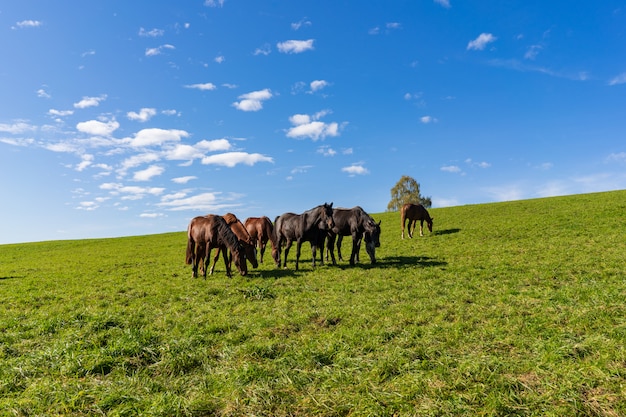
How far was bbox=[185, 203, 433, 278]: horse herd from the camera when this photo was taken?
13.3 meters

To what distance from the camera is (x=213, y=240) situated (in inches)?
523

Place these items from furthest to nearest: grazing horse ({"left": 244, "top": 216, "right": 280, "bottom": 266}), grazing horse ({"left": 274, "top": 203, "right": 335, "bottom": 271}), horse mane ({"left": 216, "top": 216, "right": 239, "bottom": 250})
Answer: grazing horse ({"left": 244, "top": 216, "right": 280, "bottom": 266}) → grazing horse ({"left": 274, "top": 203, "right": 335, "bottom": 271}) → horse mane ({"left": 216, "top": 216, "right": 239, "bottom": 250})

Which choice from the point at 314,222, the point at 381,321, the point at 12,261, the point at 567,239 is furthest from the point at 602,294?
the point at 12,261

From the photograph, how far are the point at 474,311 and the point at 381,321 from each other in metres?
2.31

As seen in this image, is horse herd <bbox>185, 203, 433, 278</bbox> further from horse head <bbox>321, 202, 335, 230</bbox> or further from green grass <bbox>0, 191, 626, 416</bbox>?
green grass <bbox>0, 191, 626, 416</bbox>

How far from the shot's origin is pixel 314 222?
49.0ft

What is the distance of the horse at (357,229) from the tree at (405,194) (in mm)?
Answer: 50362

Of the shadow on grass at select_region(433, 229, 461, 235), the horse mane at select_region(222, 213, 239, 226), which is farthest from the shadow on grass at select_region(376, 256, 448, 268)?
the shadow on grass at select_region(433, 229, 461, 235)

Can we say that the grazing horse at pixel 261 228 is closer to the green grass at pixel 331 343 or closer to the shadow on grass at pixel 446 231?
the green grass at pixel 331 343

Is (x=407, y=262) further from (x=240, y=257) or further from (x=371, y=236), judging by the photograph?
(x=240, y=257)

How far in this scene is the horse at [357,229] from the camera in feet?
48.0

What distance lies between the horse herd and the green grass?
109 cm

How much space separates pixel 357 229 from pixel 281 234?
358cm

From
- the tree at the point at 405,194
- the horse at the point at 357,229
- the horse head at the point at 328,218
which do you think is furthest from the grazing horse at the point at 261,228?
the tree at the point at 405,194
